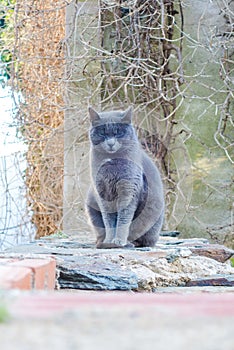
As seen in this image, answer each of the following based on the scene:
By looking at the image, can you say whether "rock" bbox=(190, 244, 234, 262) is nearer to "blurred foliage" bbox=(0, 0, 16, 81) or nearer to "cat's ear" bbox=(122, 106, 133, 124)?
"cat's ear" bbox=(122, 106, 133, 124)

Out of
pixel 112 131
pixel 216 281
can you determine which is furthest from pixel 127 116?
pixel 216 281

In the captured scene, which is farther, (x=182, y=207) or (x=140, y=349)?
(x=182, y=207)

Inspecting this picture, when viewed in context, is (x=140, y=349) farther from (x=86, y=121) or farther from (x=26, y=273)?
(x=86, y=121)

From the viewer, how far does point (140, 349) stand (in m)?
0.71

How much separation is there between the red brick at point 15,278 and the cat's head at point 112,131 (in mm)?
1895

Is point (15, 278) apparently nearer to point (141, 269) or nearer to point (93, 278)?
point (93, 278)

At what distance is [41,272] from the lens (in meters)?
1.54

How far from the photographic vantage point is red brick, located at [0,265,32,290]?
1188 mm

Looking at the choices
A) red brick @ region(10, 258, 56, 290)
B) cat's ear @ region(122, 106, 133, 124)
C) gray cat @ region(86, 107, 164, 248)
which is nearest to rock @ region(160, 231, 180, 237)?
gray cat @ region(86, 107, 164, 248)

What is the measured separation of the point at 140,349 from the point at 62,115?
4.16 metres

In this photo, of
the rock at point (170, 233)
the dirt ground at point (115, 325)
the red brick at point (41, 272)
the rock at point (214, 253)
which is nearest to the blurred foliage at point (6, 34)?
the rock at point (170, 233)

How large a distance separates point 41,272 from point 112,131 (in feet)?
5.96

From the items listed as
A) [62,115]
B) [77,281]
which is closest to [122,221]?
[77,281]

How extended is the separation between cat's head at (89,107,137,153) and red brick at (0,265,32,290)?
1895mm
